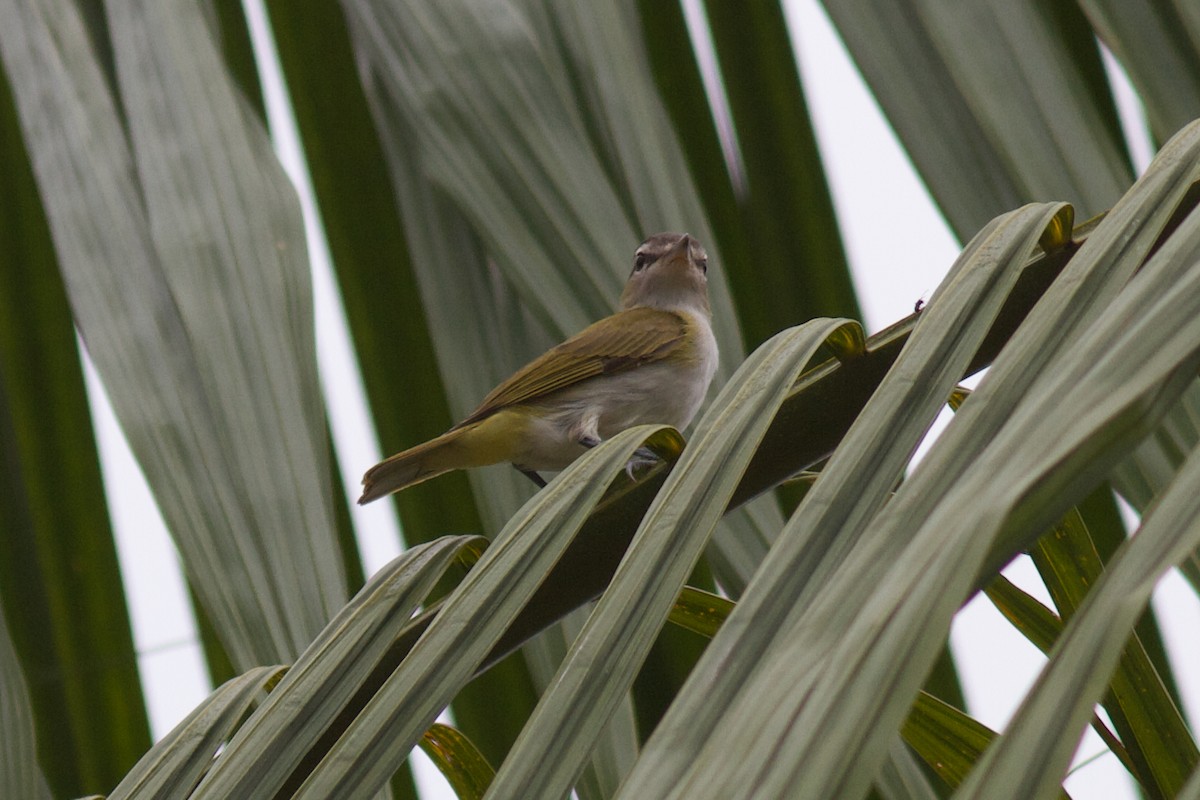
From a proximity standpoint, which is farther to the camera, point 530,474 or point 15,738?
point 530,474

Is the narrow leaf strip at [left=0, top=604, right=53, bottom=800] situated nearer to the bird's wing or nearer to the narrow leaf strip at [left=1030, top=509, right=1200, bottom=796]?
the narrow leaf strip at [left=1030, top=509, right=1200, bottom=796]

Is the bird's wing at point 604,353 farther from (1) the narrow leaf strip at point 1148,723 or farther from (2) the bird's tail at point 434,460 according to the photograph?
(1) the narrow leaf strip at point 1148,723

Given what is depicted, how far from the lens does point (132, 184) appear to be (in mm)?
2092

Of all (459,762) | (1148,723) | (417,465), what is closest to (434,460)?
(417,465)

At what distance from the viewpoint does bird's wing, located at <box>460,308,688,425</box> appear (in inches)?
131

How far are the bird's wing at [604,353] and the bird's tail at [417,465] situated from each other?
2.69ft

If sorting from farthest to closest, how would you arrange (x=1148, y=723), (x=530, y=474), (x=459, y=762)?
(x=530, y=474) → (x=459, y=762) → (x=1148, y=723)

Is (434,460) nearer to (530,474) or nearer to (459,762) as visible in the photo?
(459,762)

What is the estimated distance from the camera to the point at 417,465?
2145 mm

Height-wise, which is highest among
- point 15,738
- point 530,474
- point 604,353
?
point 604,353

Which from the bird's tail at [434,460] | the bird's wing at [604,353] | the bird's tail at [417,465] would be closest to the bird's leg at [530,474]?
the bird's wing at [604,353]

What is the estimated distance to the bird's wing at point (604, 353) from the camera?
3.32 meters

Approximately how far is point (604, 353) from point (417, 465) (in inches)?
58.8

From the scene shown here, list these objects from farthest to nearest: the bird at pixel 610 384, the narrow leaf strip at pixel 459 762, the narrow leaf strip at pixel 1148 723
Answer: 1. the bird at pixel 610 384
2. the narrow leaf strip at pixel 459 762
3. the narrow leaf strip at pixel 1148 723
